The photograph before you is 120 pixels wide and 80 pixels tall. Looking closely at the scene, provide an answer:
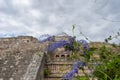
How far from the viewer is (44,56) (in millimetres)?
10266

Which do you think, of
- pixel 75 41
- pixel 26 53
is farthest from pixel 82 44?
pixel 26 53

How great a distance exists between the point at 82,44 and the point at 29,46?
7.94m

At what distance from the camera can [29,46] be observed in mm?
11062

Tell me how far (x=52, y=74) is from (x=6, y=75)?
1268 mm

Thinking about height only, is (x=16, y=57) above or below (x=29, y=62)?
above

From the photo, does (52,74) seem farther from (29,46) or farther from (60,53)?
(29,46)

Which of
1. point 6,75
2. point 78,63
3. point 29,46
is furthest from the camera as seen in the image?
point 29,46

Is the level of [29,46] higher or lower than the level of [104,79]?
higher

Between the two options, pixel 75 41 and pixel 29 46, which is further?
pixel 29 46

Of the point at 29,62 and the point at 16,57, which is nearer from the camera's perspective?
the point at 29,62

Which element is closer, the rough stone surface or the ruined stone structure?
the ruined stone structure

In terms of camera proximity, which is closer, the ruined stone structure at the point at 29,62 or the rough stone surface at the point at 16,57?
the ruined stone structure at the point at 29,62

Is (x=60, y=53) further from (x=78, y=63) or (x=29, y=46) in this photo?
(x=78, y=63)

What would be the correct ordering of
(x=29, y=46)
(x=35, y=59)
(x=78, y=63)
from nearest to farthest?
(x=78, y=63), (x=35, y=59), (x=29, y=46)
